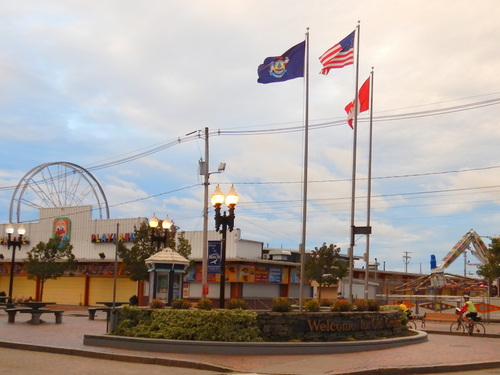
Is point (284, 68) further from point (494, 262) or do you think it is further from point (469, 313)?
point (494, 262)

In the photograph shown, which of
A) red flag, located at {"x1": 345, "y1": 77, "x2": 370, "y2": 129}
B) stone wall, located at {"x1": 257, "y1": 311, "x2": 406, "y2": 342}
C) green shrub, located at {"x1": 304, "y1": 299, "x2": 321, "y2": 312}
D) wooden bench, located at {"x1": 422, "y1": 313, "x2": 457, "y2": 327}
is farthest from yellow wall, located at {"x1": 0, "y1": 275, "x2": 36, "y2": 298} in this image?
stone wall, located at {"x1": 257, "y1": 311, "x2": 406, "y2": 342}

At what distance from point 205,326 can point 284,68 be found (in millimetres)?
10594

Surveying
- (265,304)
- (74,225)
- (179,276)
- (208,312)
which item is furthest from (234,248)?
(208,312)

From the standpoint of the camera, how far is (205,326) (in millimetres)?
18797

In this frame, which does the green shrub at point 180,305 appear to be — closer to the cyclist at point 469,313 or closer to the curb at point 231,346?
the curb at point 231,346

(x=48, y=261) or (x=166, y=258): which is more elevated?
(x=166, y=258)

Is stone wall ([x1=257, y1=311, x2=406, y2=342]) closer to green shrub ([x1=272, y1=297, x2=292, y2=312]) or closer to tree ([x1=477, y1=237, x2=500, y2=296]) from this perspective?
green shrub ([x1=272, y1=297, x2=292, y2=312])

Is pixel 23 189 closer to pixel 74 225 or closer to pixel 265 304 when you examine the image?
pixel 74 225

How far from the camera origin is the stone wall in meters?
19.0

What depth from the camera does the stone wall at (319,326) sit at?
19031mm

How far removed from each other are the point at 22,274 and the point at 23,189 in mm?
8228

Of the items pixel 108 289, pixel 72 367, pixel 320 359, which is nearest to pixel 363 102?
pixel 320 359

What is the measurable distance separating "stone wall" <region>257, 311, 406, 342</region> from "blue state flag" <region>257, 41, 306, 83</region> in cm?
918

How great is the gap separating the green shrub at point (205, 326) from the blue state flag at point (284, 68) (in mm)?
9623
